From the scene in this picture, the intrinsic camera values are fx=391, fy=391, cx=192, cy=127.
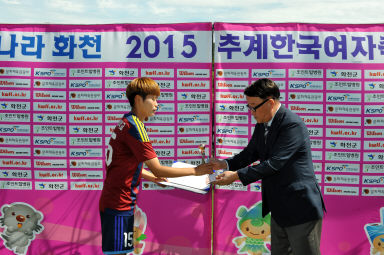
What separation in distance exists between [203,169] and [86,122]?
153cm

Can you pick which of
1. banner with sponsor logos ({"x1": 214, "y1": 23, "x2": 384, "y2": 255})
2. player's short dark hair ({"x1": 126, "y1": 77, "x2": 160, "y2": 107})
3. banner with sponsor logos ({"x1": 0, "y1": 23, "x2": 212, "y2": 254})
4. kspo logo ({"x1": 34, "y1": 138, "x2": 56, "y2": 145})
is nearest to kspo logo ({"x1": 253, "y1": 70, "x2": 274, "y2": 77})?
banner with sponsor logos ({"x1": 214, "y1": 23, "x2": 384, "y2": 255})

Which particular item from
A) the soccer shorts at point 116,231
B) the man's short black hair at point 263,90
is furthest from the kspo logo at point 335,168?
the soccer shorts at point 116,231

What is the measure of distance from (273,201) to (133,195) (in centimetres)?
98

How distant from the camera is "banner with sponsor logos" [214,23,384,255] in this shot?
3842mm

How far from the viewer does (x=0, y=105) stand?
4.02 m

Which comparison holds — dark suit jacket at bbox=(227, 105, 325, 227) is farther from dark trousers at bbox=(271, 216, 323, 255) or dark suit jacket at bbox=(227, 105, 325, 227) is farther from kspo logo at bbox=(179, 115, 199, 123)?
kspo logo at bbox=(179, 115, 199, 123)

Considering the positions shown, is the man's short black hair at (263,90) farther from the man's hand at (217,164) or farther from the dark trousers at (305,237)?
the dark trousers at (305,237)

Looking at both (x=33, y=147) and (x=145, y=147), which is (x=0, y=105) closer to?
(x=33, y=147)

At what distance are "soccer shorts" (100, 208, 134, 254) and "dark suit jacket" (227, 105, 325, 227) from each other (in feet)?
2.81

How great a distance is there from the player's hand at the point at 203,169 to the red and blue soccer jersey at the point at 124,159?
0.49 meters

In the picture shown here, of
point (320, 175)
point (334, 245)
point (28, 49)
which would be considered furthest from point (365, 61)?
point (28, 49)

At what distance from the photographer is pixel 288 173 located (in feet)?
8.77

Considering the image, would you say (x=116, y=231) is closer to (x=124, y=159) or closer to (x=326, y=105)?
(x=124, y=159)

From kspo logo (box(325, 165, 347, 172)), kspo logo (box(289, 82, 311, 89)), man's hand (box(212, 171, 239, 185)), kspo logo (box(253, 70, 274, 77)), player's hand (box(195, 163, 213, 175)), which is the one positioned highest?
kspo logo (box(253, 70, 274, 77))
